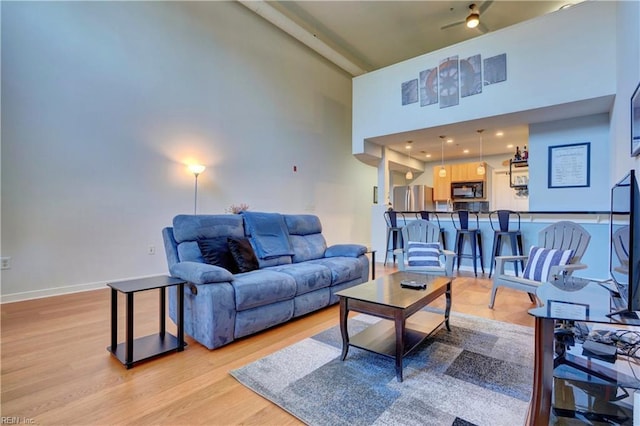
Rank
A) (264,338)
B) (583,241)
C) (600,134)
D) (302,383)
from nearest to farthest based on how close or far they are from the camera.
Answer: (302,383), (264,338), (583,241), (600,134)

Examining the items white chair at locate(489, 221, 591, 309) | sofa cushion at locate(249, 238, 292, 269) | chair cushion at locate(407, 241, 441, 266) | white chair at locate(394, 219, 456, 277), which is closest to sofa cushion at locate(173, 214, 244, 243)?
sofa cushion at locate(249, 238, 292, 269)

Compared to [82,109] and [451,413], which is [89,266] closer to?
[82,109]

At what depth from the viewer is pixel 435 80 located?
487 cm

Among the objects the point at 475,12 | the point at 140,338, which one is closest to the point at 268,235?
the point at 140,338

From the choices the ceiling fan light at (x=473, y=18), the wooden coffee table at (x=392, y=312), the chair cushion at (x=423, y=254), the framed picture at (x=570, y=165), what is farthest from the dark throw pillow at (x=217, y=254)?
the ceiling fan light at (x=473, y=18)

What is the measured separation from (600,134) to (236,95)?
567 cm

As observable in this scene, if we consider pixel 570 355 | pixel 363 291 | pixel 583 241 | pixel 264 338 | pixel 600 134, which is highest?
pixel 600 134

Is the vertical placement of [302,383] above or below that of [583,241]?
below

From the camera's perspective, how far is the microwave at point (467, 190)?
731cm

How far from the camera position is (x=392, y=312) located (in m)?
1.83

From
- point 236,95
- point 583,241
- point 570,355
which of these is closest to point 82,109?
point 236,95

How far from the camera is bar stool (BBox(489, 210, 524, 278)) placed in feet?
14.4

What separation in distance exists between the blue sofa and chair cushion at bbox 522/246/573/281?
168cm

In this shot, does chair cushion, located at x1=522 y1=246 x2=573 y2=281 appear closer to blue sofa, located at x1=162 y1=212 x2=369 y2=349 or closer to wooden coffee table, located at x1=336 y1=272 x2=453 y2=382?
wooden coffee table, located at x1=336 y1=272 x2=453 y2=382
